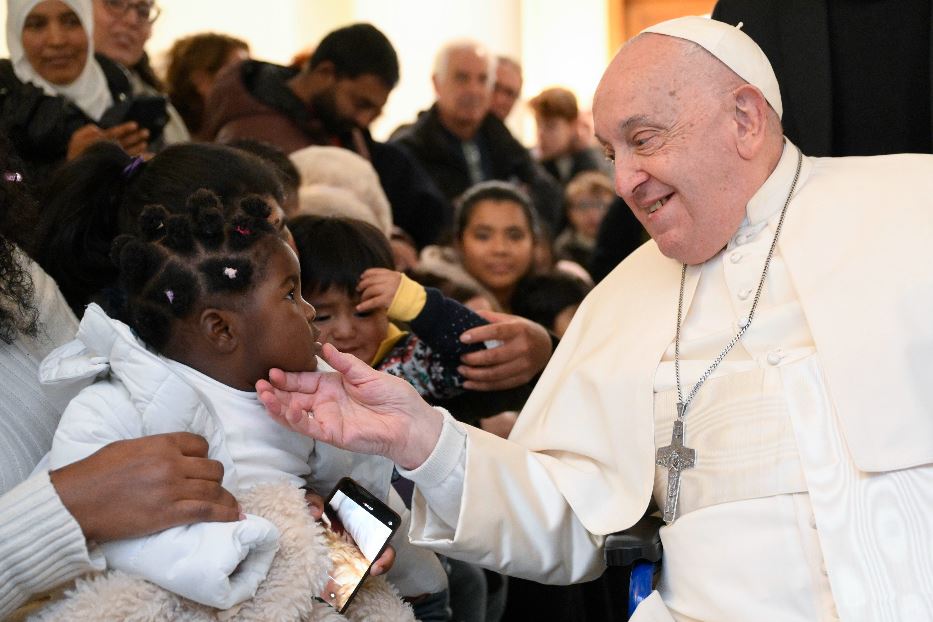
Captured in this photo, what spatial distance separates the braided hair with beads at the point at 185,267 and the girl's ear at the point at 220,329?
20 mm

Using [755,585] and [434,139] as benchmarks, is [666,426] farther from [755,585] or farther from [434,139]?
[434,139]

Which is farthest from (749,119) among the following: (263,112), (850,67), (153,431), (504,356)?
(263,112)

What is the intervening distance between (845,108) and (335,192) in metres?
1.63

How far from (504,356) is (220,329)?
3.70 feet

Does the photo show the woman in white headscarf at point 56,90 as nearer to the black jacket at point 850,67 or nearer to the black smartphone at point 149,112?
the black smartphone at point 149,112

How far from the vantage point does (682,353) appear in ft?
9.21

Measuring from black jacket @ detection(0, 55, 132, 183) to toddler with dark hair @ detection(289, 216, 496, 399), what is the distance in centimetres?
92

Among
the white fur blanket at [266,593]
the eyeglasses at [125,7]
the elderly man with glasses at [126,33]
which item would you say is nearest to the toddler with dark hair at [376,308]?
the white fur blanket at [266,593]

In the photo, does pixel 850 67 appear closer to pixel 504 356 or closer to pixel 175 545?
pixel 504 356

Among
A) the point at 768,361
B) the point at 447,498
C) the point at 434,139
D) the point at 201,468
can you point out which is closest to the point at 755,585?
the point at 768,361

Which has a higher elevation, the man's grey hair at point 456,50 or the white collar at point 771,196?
the man's grey hair at point 456,50

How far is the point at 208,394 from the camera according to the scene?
8.03ft

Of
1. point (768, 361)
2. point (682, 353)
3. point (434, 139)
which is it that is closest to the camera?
point (768, 361)

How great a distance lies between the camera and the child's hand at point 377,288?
124 inches
